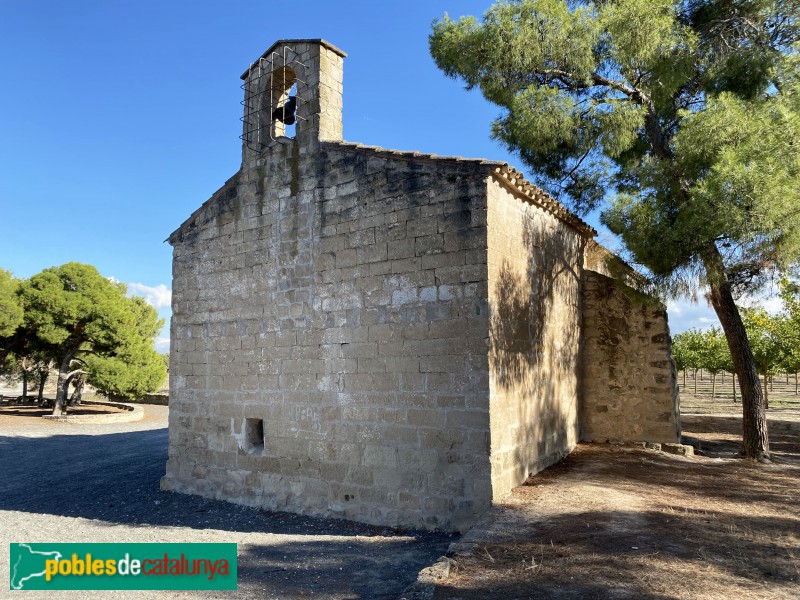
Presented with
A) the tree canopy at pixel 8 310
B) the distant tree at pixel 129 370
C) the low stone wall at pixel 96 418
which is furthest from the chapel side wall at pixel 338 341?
the tree canopy at pixel 8 310

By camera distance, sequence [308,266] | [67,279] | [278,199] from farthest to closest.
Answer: [67,279] < [278,199] < [308,266]

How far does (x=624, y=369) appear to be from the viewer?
400 inches

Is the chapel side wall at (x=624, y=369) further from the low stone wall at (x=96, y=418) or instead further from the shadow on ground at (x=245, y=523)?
the low stone wall at (x=96, y=418)

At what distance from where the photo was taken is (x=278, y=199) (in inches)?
344

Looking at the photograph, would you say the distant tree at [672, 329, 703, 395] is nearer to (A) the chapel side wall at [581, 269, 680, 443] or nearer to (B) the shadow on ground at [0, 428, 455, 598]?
(A) the chapel side wall at [581, 269, 680, 443]

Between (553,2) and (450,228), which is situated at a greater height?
(553,2)

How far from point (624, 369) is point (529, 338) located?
343cm

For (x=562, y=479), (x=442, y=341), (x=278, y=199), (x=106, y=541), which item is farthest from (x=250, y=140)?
(x=562, y=479)

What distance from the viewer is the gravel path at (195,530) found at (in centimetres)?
546

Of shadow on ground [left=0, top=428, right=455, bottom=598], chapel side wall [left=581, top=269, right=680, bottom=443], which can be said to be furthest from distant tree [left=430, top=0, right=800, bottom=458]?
shadow on ground [left=0, top=428, right=455, bottom=598]

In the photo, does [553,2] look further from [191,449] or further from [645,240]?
[191,449]

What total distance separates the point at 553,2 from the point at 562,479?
298 inches

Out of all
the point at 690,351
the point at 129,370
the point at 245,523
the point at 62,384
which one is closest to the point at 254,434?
the point at 245,523

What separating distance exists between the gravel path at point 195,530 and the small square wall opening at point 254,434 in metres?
0.94
